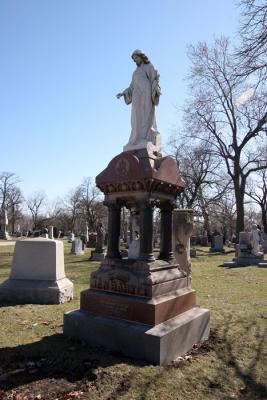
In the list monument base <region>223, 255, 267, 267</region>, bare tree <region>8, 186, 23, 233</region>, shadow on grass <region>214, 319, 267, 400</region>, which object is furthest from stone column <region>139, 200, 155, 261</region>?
bare tree <region>8, 186, 23, 233</region>

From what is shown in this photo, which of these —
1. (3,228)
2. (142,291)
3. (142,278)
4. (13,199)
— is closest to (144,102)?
(142,278)

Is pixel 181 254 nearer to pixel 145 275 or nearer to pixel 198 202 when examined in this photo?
pixel 145 275

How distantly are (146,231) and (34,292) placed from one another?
3.89 metres

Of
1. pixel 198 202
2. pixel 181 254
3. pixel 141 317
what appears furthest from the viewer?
pixel 198 202

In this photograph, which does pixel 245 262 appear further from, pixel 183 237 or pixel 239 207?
pixel 239 207

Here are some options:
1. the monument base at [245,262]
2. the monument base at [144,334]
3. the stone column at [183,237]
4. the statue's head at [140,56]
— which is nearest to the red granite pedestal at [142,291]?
the monument base at [144,334]

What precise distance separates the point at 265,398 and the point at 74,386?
202 cm

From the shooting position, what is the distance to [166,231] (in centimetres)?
637

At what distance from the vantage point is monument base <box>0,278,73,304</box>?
8.21 m

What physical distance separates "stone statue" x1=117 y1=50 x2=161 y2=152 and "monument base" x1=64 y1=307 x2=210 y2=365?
2.73m

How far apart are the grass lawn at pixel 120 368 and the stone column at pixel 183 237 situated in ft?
10.4

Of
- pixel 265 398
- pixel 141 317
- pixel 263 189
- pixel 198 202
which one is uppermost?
pixel 263 189

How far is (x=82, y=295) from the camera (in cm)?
573

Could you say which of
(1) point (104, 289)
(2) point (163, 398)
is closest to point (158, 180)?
(1) point (104, 289)
